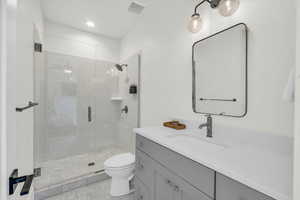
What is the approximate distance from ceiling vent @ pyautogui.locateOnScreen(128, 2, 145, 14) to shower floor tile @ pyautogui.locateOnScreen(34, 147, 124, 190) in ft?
8.46

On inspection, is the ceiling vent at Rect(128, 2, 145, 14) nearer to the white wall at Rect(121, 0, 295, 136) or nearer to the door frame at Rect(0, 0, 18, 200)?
the white wall at Rect(121, 0, 295, 136)

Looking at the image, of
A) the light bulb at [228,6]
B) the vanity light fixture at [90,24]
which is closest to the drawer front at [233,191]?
the light bulb at [228,6]

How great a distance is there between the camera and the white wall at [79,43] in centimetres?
256

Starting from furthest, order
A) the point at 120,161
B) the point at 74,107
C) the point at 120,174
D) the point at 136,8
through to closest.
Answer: the point at 74,107 < the point at 136,8 < the point at 120,161 < the point at 120,174

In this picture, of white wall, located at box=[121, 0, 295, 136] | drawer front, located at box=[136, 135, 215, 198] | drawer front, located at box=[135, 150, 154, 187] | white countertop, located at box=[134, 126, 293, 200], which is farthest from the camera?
drawer front, located at box=[135, 150, 154, 187]

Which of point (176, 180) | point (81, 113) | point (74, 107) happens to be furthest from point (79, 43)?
point (176, 180)

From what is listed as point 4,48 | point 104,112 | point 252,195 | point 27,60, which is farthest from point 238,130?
point 104,112

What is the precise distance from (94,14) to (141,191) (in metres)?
2.64

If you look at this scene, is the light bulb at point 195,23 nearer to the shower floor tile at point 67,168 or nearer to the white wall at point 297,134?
the white wall at point 297,134

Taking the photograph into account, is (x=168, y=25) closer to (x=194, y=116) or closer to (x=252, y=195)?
(x=194, y=116)

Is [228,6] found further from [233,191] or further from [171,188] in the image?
[171,188]

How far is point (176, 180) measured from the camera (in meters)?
0.94

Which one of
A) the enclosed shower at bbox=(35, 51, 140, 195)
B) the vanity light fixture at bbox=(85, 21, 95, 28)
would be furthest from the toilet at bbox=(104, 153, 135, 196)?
the vanity light fixture at bbox=(85, 21, 95, 28)

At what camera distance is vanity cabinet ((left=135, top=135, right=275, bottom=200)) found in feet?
2.11
